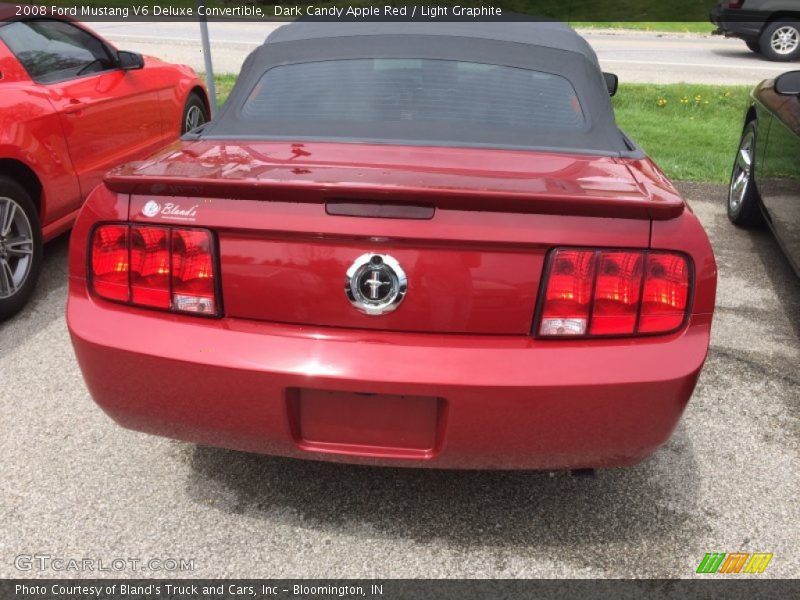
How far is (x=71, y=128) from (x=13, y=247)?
2.78ft

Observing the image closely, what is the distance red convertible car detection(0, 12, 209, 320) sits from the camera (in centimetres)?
389

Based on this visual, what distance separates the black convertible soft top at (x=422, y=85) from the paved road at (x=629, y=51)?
31.8 ft

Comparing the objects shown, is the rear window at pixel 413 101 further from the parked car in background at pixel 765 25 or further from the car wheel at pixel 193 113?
the parked car in background at pixel 765 25

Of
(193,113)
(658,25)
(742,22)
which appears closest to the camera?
(193,113)

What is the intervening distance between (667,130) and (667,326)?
7.17 m

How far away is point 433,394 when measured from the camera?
1.96 metres

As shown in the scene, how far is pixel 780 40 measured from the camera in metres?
15.1

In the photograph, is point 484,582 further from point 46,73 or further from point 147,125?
point 147,125

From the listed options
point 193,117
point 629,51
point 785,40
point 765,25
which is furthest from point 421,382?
point 785,40

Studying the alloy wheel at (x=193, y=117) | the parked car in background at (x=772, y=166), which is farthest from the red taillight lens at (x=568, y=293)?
the alloy wheel at (x=193, y=117)

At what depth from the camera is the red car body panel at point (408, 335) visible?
76.8 inches

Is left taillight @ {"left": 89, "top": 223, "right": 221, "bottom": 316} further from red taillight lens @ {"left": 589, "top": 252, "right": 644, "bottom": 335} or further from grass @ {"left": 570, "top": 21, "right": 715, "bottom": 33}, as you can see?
grass @ {"left": 570, "top": 21, "right": 715, "bottom": 33}

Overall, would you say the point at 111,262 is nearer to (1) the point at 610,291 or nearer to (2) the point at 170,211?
(2) the point at 170,211

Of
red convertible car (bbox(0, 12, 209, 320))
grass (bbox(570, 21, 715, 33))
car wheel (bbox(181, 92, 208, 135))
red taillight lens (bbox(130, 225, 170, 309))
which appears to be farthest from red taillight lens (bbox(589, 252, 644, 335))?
grass (bbox(570, 21, 715, 33))
